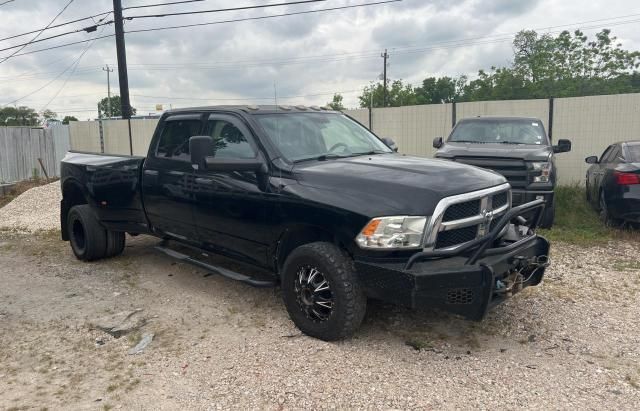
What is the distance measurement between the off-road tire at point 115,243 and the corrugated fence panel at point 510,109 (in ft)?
32.0

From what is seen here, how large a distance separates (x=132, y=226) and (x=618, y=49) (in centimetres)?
3985

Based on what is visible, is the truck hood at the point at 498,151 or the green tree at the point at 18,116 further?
the green tree at the point at 18,116

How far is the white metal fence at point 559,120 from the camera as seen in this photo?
12.0 metres

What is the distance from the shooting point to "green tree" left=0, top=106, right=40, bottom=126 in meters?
75.9

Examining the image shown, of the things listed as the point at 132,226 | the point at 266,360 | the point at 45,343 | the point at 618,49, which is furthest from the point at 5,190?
the point at 618,49

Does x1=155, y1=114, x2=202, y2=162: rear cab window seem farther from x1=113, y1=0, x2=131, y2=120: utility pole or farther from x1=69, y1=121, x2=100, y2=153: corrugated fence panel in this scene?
x1=69, y1=121, x2=100, y2=153: corrugated fence panel

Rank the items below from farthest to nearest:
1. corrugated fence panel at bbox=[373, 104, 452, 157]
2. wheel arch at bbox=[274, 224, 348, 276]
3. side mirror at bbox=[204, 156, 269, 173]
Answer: corrugated fence panel at bbox=[373, 104, 452, 157], side mirror at bbox=[204, 156, 269, 173], wheel arch at bbox=[274, 224, 348, 276]

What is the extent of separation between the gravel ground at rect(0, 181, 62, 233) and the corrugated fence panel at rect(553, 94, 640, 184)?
459 inches

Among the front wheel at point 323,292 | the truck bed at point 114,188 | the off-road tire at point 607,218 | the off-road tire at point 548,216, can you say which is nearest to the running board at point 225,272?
the front wheel at point 323,292

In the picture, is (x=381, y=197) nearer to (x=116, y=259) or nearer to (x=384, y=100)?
(x=116, y=259)

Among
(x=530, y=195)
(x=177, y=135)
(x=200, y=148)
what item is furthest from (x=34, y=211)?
(x=530, y=195)

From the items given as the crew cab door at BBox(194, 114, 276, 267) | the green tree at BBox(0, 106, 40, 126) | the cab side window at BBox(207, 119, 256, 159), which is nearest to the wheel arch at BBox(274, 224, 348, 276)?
the crew cab door at BBox(194, 114, 276, 267)

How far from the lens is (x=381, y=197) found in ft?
11.7

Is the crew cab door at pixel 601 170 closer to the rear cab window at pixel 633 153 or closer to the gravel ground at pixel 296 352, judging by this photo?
the rear cab window at pixel 633 153
